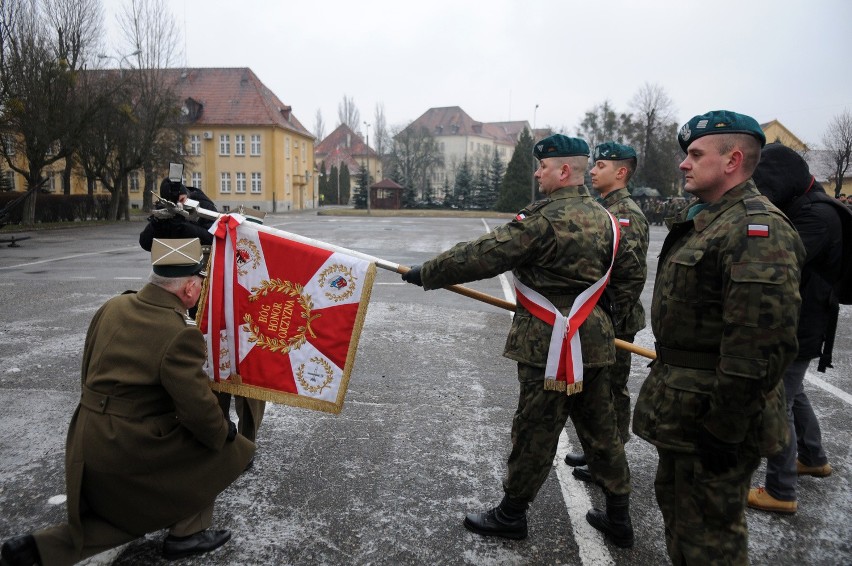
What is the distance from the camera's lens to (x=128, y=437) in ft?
8.98

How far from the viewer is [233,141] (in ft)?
169

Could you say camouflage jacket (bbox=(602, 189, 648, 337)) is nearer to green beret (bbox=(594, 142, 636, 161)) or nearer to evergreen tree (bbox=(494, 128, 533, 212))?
green beret (bbox=(594, 142, 636, 161))

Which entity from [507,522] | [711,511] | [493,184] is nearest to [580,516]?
[507,522]

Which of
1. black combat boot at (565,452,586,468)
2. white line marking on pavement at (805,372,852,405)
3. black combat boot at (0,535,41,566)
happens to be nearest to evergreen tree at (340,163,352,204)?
white line marking on pavement at (805,372,852,405)

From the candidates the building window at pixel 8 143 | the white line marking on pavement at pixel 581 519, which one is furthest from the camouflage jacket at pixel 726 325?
the building window at pixel 8 143

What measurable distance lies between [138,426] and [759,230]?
2698mm

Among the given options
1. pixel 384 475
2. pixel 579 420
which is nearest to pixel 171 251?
pixel 384 475

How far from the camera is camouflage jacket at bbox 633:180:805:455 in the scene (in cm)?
214

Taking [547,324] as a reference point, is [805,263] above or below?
above

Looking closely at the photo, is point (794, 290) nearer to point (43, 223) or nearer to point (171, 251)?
point (171, 251)

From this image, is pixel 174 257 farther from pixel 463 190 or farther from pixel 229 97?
pixel 463 190

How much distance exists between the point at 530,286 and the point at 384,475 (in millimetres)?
1683

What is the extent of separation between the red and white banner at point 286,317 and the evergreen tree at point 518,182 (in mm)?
52121

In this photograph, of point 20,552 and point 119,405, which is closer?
point 20,552
